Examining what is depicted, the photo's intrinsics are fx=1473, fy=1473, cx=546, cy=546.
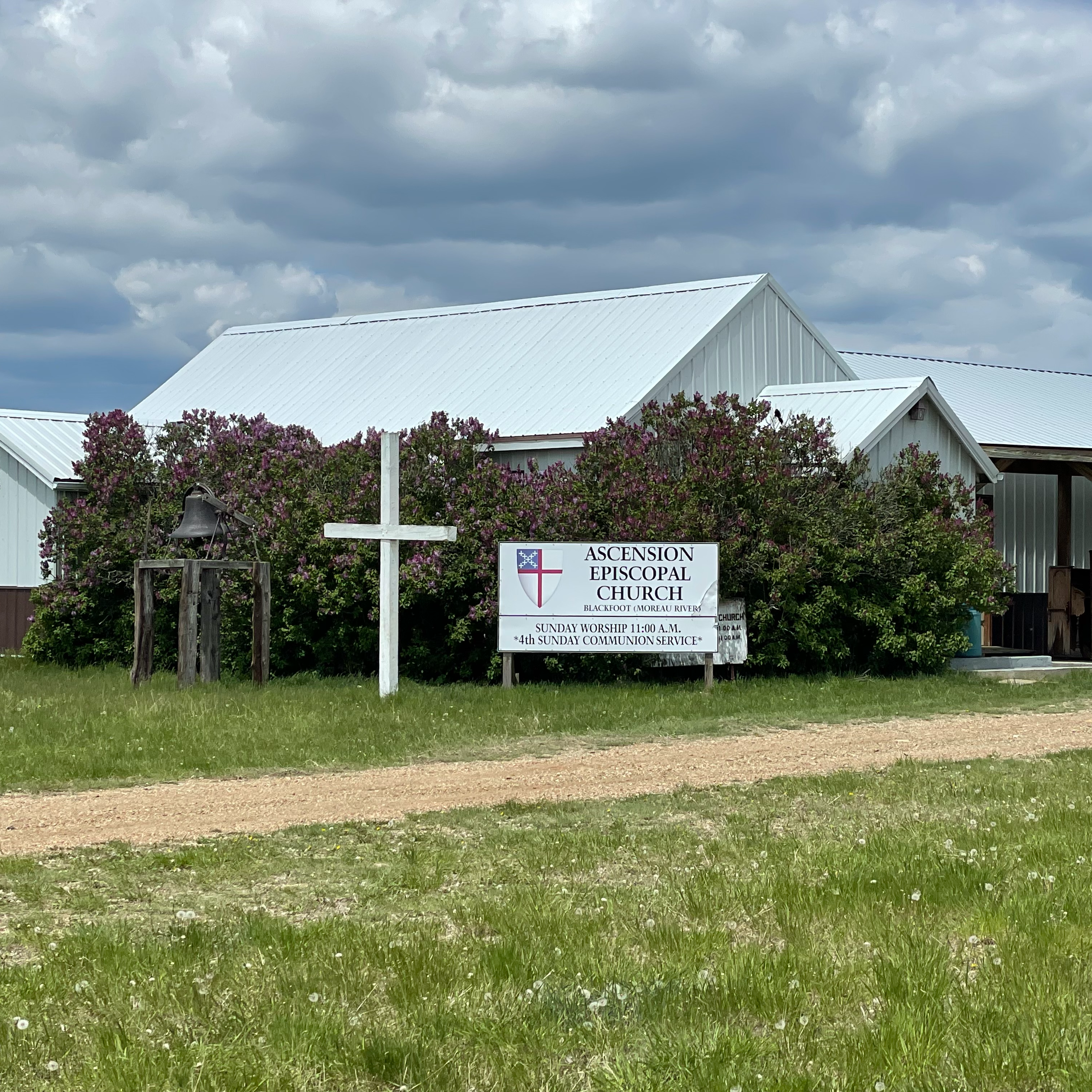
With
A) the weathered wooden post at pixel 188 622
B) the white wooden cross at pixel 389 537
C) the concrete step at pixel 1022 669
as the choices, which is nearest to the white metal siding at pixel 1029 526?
the concrete step at pixel 1022 669

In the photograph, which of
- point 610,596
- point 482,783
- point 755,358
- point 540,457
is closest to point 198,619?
point 610,596

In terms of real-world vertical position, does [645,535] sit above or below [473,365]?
below

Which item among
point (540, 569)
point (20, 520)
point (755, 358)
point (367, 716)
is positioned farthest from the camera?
point (20, 520)

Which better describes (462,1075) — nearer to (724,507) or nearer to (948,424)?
(724,507)

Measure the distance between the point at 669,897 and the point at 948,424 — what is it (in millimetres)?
17755

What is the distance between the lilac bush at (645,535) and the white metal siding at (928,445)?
→ 0.86 metres

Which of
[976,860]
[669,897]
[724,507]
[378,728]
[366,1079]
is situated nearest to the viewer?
→ [366,1079]

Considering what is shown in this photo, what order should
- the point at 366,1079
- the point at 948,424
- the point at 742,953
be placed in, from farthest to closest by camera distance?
the point at 948,424 → the point at 742,953 → the point at 366,1079

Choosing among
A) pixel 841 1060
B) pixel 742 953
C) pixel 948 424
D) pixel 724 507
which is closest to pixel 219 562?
pixel 724 507

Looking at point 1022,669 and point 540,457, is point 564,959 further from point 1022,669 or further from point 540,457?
point 1022,669

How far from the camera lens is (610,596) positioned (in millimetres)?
18781

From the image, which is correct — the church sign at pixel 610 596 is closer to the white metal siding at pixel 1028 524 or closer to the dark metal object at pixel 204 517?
the dark metal object at pixel 204 517

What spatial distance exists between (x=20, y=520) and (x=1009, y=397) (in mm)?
20914

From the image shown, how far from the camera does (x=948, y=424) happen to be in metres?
23.5
